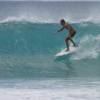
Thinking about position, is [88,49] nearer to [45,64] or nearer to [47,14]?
A: [45,64]

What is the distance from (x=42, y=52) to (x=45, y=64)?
3.46 meters

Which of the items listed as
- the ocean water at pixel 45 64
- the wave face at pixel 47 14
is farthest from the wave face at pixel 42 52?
the wave face at pixel 47 14

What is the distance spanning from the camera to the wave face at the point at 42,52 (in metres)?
19.2

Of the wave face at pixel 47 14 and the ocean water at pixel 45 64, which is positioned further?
the wave face at pixel 47 14

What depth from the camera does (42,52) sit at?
2442 cm

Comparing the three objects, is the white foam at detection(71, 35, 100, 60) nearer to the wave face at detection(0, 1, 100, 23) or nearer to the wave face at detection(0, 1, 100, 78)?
the wave face at detection(0, 1, 100, 78)

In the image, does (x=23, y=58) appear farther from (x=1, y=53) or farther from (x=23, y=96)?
(x=23, y=96)

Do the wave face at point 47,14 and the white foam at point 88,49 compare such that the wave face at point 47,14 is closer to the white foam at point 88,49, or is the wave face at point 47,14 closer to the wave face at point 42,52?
the wave face at point 42,52

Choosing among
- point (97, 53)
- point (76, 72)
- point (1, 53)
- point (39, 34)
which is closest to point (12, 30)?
point (39, 34)

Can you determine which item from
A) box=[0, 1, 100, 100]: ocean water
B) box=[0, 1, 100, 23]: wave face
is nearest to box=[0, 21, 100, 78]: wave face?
box=[0, 1, 100, 100]: ocean water

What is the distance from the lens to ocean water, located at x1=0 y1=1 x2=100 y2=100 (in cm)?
1491

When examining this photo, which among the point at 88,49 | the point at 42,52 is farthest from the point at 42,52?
the point at 88,49

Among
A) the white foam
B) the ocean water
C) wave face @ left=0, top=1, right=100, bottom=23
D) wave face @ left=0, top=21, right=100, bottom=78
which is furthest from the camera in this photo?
wave face @ left=0, top=1, right=100, bottom=23

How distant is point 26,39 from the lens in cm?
2723
